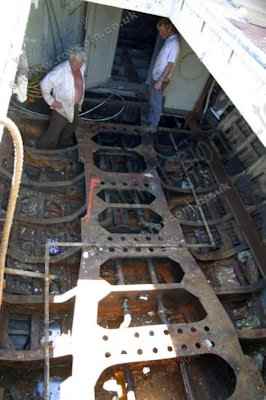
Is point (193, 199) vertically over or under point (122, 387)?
over

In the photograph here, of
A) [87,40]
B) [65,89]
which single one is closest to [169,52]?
[87,40]

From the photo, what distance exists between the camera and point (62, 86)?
5.33 meters

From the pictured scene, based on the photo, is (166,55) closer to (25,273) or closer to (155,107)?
(155,107)

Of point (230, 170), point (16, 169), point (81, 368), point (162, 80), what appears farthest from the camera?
point (230, 170)

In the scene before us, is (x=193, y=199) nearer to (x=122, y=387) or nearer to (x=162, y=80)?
(x=162, y=80)

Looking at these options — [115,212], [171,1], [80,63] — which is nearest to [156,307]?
[115,212]

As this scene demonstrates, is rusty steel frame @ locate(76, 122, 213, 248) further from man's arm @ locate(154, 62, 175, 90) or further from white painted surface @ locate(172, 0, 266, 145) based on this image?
white painted surface @ locate(172, 0, 266, 145)

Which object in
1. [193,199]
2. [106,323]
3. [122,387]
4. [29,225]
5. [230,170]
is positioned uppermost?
[230,170]

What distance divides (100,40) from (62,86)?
5.08 ft

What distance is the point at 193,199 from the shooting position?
19.8 ft

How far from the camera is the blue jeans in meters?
6.60

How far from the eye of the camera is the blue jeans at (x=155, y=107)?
6.60 metres

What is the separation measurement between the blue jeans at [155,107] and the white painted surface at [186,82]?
0.27 m

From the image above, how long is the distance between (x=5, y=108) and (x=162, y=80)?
3744 mm
